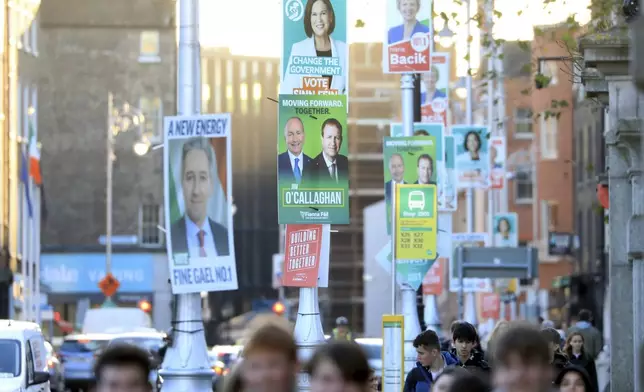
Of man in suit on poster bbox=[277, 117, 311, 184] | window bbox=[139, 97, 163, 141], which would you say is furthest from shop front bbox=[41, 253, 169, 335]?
man in suit on poster bbox=[277, 117, 311, 184]

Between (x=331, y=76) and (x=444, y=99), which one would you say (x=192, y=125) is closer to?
(x=331, y=76)

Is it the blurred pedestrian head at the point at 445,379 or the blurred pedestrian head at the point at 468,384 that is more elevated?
the blurred pedestrian head at the point at 468,384

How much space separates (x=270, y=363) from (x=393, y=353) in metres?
13.9

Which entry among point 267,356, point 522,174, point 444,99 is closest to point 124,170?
point 522,174

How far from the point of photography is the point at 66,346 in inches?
1512

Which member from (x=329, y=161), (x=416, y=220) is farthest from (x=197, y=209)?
(x=416, y=220)

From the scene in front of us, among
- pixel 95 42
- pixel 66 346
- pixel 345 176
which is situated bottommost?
pixel 66 346

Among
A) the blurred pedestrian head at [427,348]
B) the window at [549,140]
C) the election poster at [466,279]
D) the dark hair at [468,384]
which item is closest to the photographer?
the dark hair at [468,384]

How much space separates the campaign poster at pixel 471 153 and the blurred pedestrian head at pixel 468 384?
29.4 metres

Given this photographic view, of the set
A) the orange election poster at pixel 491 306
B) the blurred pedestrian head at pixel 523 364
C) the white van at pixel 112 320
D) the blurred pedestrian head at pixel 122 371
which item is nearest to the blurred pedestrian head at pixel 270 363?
the blurred pedestrian head at pixel 122 371

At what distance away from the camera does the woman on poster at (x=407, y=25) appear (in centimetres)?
2369

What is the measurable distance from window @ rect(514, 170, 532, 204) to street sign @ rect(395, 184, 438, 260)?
61.4 m

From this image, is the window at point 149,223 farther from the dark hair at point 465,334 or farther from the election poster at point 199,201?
the dark hair at point 465,334

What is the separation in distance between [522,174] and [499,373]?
251 ft
